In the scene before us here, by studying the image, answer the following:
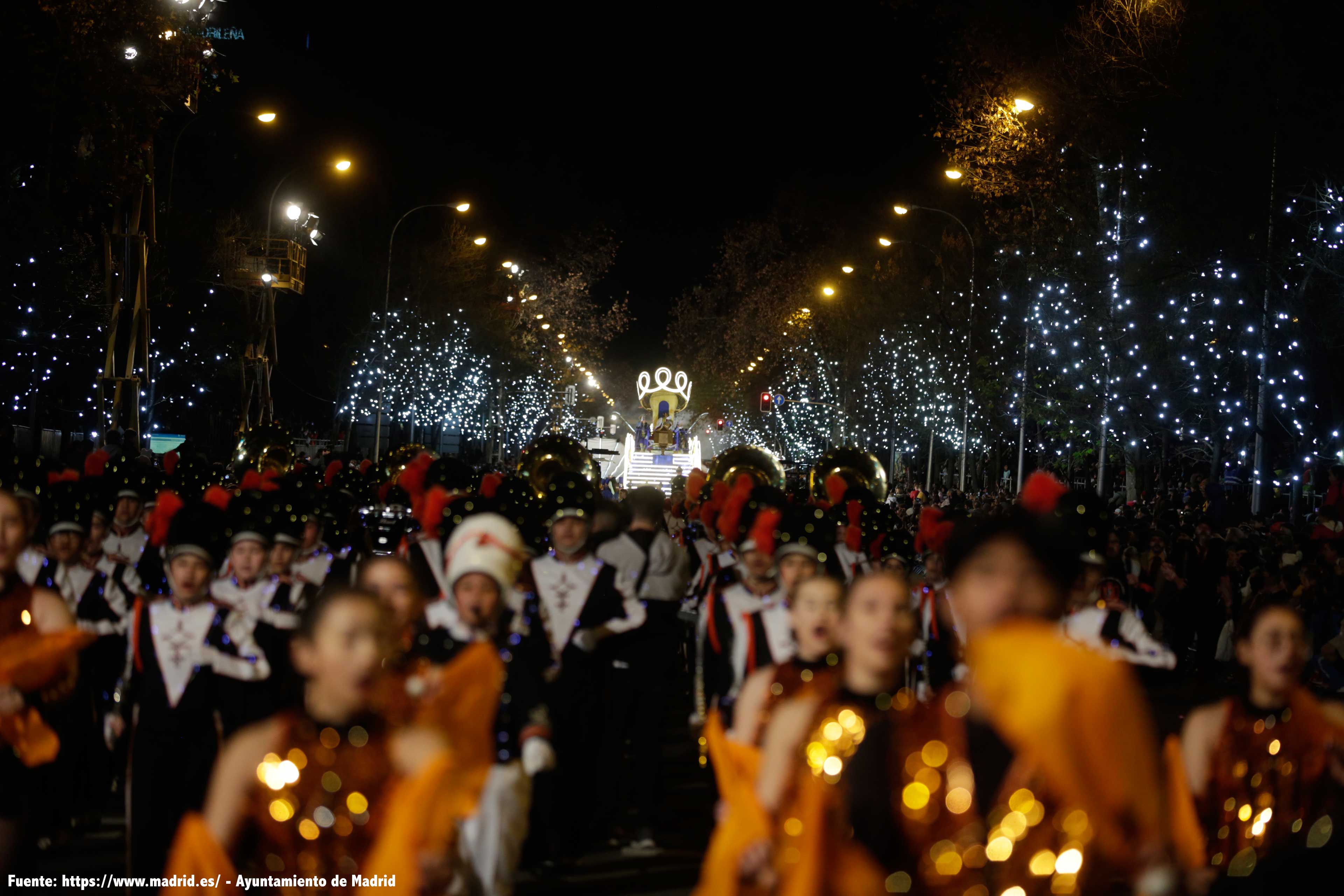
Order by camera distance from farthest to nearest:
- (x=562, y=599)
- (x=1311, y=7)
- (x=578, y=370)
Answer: (x=578, y=370)
(x=1311, y=7)
(x=562, y=599)

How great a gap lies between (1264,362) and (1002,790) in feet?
64.0

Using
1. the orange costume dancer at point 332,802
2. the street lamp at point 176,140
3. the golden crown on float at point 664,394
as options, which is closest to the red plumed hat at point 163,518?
the orange costume dancer at point 332,802

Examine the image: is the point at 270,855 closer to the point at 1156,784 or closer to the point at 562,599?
the point at 1156,784

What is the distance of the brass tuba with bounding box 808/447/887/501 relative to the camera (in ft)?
49.1

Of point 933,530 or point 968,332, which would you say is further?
point 968,332

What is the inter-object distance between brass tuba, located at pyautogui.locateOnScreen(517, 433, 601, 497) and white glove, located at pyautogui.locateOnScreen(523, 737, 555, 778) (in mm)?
9320

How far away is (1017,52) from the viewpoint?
32.0 metres

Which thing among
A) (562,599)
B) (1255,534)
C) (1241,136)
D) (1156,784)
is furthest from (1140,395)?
(1156,784)

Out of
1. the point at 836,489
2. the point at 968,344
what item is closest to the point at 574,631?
the point at 836,489

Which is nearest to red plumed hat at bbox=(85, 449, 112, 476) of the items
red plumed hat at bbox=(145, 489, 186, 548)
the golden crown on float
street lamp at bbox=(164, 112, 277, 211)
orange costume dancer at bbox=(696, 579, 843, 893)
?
red plumed hat at bbox=(145, 489, 186, 548)

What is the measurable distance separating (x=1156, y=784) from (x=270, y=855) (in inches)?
88.1

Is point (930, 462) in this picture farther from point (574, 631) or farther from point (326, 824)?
point (326, 824)

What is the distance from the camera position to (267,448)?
18891 millimetres

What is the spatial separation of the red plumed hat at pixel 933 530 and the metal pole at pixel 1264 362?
Answer: 12.2 metres
